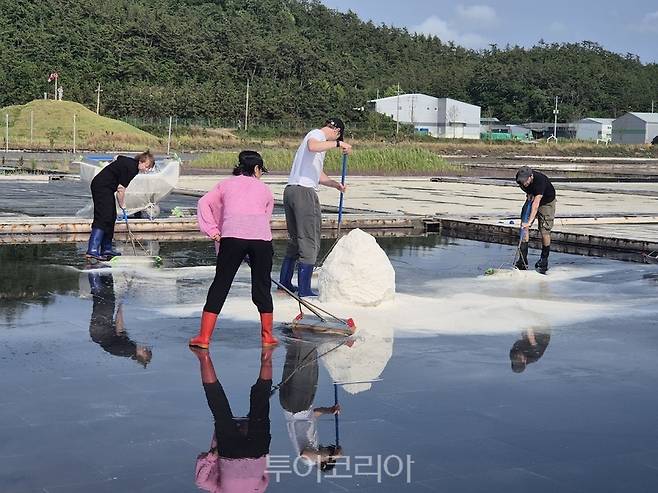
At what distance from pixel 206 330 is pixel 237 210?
102 cm

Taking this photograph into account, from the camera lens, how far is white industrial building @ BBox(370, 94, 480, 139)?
13262cm

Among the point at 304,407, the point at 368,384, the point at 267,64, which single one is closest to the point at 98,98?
the point at 267,64

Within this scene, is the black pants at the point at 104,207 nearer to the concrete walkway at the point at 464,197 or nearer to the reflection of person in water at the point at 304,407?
the reflection of person in water at the point at 304,407

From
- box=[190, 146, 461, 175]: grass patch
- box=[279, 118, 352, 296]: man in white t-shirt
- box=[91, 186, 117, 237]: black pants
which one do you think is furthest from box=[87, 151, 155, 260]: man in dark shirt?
box=[190, 146, 461, 175]: grass patch

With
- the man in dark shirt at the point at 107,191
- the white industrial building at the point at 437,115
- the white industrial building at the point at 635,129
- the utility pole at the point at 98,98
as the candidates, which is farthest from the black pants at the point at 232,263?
the white industrial building at the point at 635,129

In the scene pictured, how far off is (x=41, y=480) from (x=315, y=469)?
4.80 ft

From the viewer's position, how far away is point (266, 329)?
A: 9.84 meters

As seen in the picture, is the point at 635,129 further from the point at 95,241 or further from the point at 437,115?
the point at 95,241

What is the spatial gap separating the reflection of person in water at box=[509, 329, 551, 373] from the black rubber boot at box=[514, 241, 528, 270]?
431 cm

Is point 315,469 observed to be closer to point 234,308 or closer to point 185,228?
point 234,308

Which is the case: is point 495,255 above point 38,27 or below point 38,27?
below

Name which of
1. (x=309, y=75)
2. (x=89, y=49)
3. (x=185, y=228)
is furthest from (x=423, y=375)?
(x=309, y=75)

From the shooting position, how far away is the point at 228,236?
9516mm

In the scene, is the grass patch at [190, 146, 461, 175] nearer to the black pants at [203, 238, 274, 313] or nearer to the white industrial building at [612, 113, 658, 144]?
the black pants at [203, 238, 274, 313]
